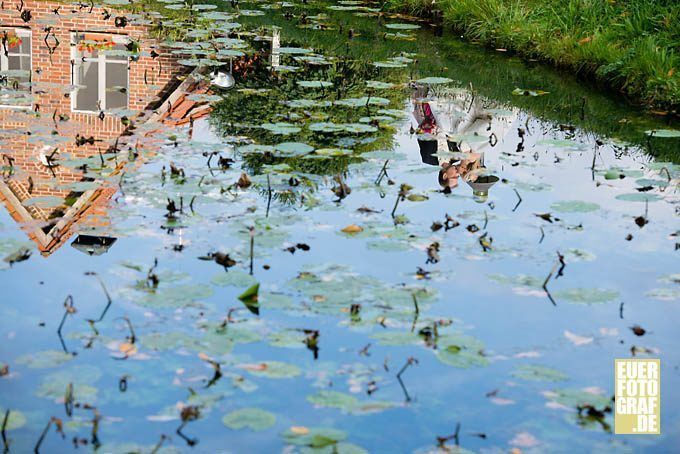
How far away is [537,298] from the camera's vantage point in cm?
543

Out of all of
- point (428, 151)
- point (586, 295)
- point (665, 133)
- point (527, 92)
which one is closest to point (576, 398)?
point (586, 295)

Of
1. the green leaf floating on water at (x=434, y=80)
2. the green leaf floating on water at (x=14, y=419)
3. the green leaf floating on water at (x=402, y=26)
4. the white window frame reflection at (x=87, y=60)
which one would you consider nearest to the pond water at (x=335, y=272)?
the green leaf floating on water at (x=14, y=419)

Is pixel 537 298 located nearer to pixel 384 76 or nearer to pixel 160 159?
pixel 160 159

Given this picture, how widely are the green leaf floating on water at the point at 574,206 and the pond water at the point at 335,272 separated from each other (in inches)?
0.8

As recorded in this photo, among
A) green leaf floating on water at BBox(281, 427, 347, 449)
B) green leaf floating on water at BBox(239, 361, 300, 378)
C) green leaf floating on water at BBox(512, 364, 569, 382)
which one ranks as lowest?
green leaf floating on water at BBox(281, 427, 347, 449)

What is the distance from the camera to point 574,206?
22.2 feet

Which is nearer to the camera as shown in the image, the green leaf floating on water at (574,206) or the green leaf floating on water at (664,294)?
the green leaf floating on water at (664,294)

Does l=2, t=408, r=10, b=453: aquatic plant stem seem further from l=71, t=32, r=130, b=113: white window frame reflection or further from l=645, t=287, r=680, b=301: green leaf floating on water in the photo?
l=71, t=32, r=130, b=113: white window frame reflection

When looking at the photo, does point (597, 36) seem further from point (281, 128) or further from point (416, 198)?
point (416, 198)

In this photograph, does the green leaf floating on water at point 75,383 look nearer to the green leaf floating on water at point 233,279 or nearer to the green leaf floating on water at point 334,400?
the green leaf floating on water at point 334,400

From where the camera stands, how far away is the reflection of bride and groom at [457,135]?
749 centimetres

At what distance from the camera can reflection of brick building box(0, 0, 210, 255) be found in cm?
646

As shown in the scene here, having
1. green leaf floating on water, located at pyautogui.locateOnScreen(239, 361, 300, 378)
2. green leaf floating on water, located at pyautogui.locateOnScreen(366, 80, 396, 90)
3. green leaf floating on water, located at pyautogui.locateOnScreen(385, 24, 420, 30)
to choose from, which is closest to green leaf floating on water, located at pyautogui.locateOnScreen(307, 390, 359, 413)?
green leaf floating on water, located at pyautogui.locateOnScreen(239, 361, 300, 378)

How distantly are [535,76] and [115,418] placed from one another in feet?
29.4
